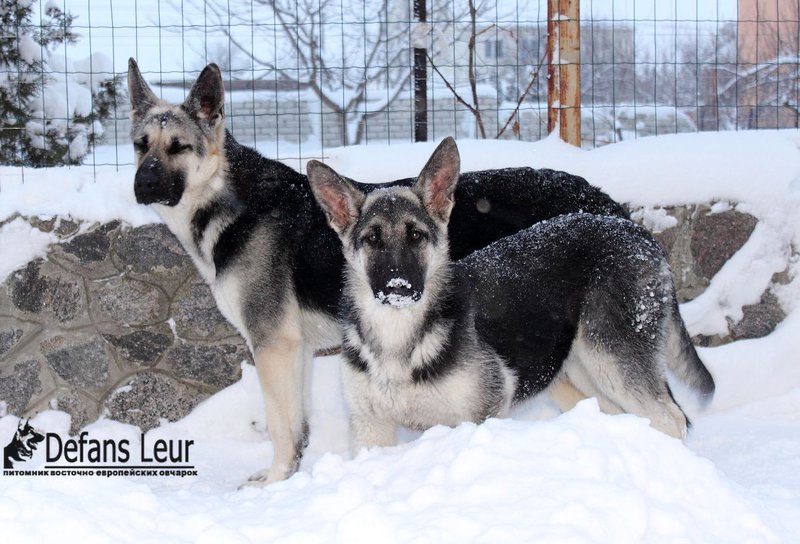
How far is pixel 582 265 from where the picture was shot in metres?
4.41

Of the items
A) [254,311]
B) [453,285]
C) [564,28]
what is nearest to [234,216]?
[254,311]

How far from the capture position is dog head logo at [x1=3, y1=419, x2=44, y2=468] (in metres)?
5.45

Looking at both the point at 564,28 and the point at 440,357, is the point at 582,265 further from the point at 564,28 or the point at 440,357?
the point at 564,28

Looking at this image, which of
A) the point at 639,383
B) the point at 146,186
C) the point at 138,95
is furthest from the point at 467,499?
the point at 138,95

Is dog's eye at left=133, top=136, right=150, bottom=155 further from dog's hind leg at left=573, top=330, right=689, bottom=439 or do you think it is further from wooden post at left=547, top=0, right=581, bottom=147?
wooden post at left=547, top=0, right=581, bottom=147

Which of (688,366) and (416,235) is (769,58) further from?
(416,235)

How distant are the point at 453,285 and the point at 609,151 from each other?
3148 millimetres

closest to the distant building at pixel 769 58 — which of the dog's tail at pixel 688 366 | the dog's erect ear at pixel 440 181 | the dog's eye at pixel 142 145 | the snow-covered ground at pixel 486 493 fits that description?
the dog's tail at pixel 688 366

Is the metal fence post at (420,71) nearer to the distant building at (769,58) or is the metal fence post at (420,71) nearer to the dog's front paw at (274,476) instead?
the distant building at (769,58)

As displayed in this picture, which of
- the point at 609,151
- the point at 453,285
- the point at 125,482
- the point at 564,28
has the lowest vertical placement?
the point at 125,482

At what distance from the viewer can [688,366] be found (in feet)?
15.5

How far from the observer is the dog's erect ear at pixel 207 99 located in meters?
5.11

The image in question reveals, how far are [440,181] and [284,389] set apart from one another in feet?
5.01

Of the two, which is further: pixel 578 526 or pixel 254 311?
pixel 254 311
